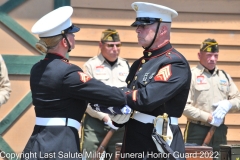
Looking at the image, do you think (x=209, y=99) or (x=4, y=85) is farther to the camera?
(x=209, y=99)

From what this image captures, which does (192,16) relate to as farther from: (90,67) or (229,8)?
(90,67)

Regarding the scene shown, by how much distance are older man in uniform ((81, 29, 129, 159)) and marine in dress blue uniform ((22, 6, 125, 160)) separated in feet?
9.21

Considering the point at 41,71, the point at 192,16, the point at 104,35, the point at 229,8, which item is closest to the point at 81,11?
the point at 104,35

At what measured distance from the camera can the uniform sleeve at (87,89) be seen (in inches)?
175

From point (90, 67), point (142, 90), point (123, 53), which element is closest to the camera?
point (142, 90)

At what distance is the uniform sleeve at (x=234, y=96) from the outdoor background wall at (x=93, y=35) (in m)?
0.43

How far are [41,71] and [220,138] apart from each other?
3.78m

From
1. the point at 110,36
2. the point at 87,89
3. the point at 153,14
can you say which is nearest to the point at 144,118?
the point at 87,89

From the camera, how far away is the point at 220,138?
7805 mm

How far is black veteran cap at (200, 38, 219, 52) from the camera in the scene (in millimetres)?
7801

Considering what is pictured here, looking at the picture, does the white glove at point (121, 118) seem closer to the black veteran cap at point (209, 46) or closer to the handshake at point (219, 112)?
the handshake at point (219, 112)

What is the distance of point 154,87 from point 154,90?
1.0 inches

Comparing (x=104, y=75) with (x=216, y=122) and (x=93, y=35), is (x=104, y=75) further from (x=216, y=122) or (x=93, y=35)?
(x=216, y=122)

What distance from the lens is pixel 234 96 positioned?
312 inches
